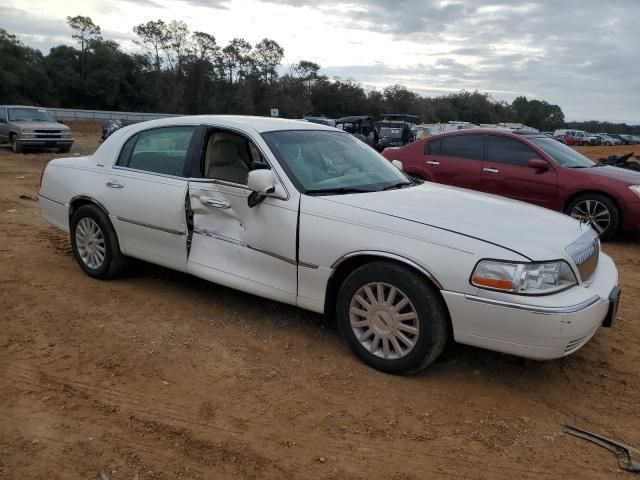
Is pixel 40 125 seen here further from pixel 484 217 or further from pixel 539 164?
pixel 484 217

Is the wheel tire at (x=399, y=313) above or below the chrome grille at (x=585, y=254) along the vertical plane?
below

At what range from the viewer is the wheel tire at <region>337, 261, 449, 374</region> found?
3327 mm

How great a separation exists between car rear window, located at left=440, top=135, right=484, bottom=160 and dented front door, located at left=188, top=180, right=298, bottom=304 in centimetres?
508

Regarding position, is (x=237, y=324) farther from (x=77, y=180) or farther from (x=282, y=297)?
(x=77, y=180)

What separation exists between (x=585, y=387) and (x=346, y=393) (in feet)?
5.16

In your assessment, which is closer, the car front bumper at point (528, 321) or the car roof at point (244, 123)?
the car front bumper at point (528, 321)

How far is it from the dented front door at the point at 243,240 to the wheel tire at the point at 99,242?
1.03m

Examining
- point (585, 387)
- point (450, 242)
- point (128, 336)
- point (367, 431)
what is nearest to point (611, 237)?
point (585, 387)

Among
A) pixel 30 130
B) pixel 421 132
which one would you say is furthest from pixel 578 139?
pixel 30 130

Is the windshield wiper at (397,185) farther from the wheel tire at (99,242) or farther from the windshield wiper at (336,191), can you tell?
the wheel tire at (99,242)

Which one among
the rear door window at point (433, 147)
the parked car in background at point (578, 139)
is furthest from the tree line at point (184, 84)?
the rear door window at point (433, 147)

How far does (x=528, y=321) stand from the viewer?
3084 mm

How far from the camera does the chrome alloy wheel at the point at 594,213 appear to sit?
7.39 meters

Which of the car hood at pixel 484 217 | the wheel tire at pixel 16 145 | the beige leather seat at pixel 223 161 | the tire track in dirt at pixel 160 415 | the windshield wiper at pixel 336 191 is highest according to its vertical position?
the beige leather seat at pixel 223 161
